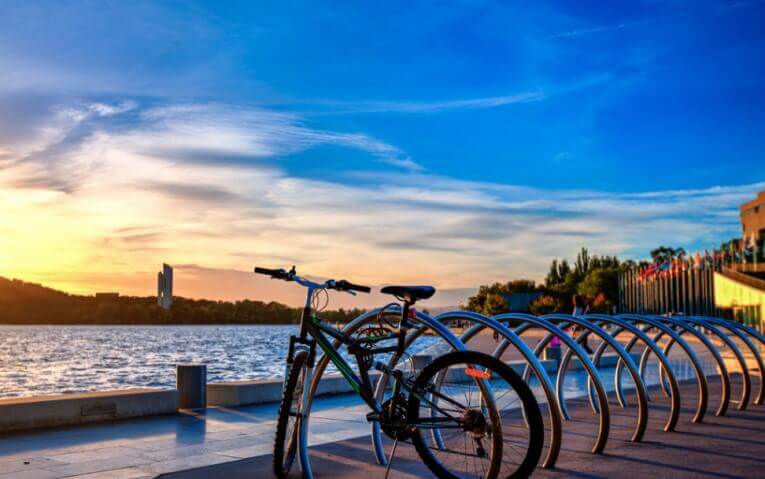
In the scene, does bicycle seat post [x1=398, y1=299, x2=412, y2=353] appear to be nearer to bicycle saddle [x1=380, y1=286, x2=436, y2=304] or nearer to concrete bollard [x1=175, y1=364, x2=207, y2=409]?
bicycle saddle [x1=380, y1=286, x2=436, y2=304]

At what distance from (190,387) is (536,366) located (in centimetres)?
533

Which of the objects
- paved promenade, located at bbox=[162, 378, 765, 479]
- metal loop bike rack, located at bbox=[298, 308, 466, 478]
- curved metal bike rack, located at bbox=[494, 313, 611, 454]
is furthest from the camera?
curved metal bike rack, located at bbox=[494, 313, 611, 454]

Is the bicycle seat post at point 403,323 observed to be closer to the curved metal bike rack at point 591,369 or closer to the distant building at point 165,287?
the curved metal bike rack at point 591,369

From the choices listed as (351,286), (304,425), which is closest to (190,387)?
(304,425)

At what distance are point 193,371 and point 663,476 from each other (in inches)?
231

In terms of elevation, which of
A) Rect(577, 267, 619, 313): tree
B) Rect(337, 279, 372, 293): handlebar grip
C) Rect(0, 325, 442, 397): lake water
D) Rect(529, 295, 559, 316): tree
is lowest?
Rect(0, 325, 442, 397): lake water

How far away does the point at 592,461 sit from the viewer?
6.44 meters

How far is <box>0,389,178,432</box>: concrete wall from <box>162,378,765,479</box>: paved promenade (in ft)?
9.81

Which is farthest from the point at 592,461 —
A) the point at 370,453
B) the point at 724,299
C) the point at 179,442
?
the point at 724,299

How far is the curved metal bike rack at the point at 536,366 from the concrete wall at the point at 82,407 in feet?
14.2

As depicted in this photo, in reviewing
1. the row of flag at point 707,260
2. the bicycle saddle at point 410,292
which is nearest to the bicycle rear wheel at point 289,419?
the bicycle saddle at point 410,292

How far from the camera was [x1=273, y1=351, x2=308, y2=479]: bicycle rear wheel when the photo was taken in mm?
5668

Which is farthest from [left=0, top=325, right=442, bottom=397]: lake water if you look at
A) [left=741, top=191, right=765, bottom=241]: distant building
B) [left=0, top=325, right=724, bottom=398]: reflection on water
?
[left=741, top=191, right=765, bottom=241]: distant building

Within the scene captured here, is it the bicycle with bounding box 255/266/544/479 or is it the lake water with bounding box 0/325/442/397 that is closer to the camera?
the bicycle with bounding box 255/266/544/479
